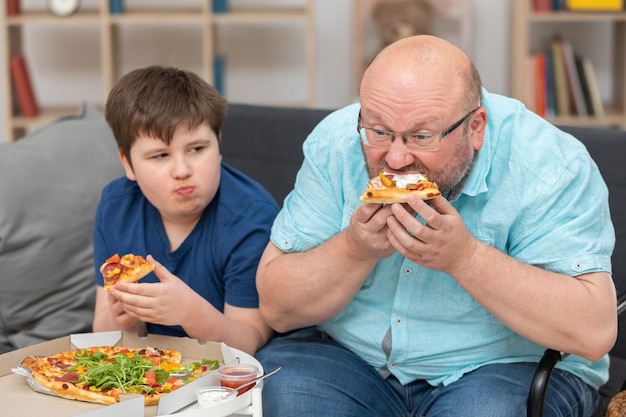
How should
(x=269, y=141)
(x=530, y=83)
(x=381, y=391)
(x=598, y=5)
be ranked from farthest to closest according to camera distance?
(x=530, y=83) < (x=598, y=5) < (x=269, y=141) < (x=381, y=391)

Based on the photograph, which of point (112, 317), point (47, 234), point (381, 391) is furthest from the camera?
point (47, 234)

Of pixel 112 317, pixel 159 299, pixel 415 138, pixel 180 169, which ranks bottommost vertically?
pixel 112 317

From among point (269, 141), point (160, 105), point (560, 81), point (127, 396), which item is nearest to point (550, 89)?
point (560, 81)

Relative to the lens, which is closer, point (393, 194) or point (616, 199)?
point (393, 194)

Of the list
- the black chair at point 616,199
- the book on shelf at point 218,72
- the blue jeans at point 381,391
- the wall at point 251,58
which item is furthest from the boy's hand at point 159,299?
the wall at point 251,58

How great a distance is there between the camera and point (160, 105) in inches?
80.0

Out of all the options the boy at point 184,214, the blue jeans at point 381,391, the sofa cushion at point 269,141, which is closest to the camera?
the blue jeans at point 381,391

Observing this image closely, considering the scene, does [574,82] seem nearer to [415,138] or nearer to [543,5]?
[543,5]

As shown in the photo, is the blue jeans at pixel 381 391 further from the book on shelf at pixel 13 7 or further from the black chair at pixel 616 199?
the book on shelf at pixel 13 7

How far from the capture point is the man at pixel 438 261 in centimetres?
176

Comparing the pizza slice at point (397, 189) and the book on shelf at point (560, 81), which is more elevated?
the pizza slice at point (397, 189)

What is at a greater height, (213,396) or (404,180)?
(404,180)

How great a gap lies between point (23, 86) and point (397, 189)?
297 cm

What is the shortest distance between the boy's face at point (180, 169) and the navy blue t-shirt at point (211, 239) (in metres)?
0.08
